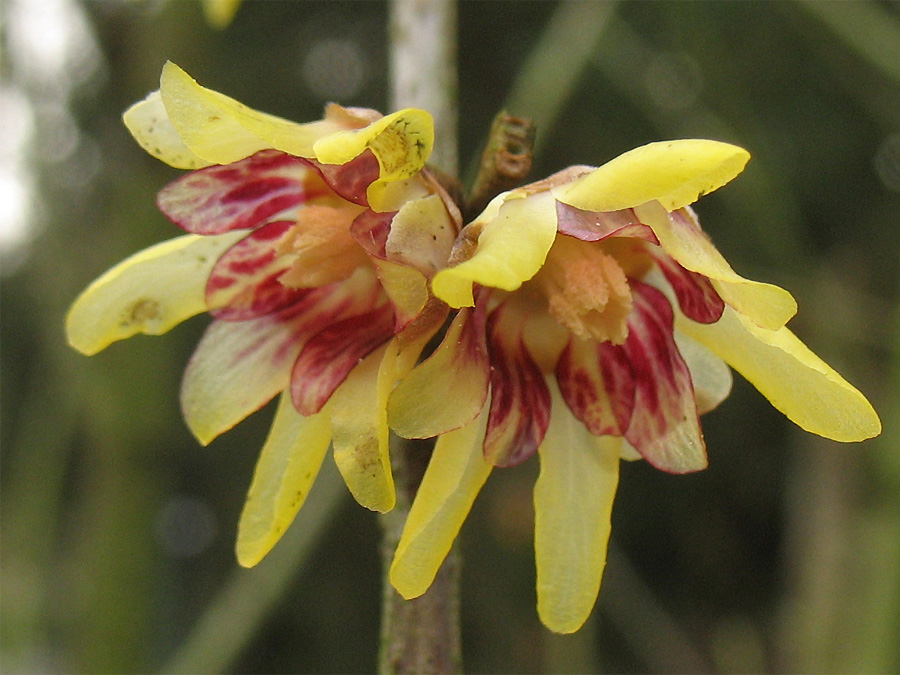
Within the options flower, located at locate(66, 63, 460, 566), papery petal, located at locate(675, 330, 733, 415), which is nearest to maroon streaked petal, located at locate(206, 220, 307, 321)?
flower, located at locate(66, 63, 460, 566)

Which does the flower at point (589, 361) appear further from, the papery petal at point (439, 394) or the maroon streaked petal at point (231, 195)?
the maroon streaked petal at point (231, 195)

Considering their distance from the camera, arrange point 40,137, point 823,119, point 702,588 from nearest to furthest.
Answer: point 40,137 < point 823,119 < point 702,588

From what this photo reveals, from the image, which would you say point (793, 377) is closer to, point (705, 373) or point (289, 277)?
point (705, 373)

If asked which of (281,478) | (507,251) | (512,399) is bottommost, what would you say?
(281,478)

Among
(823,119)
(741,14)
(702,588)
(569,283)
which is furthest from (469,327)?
(702,588)

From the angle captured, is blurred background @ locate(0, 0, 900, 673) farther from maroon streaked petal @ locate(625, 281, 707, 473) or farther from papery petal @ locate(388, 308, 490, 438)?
papery petal @ locate(388, 308, 490, 438)

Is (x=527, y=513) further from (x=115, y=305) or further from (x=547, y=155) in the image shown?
(x=115, y=305)

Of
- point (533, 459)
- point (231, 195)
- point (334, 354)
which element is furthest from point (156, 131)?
point (533, 459)
